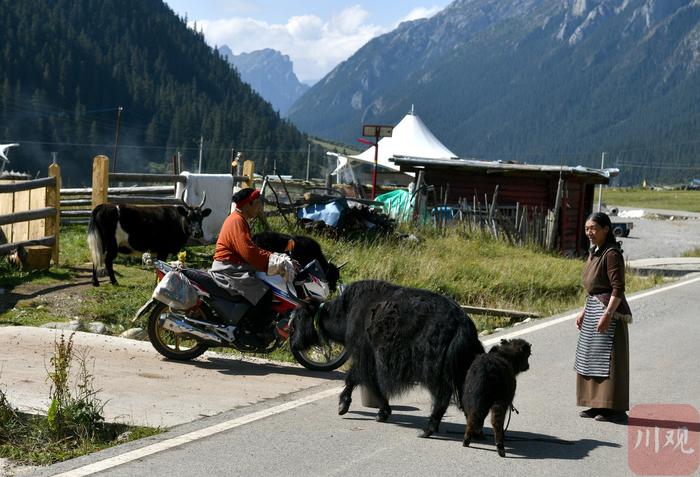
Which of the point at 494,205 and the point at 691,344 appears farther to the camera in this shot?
the point at 494,205

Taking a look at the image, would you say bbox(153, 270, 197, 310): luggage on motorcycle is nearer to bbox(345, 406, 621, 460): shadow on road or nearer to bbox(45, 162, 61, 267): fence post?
bbox(345, 406, 621, 460): shadow on road

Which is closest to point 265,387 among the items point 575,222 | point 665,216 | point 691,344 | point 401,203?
point 691,344

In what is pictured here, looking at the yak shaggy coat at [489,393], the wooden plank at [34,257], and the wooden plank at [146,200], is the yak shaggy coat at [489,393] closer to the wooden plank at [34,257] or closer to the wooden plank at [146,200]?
the wooden plank at [34,257]

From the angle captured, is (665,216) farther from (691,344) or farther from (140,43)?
(140,43)

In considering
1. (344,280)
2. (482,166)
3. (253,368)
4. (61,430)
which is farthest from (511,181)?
(61,430)

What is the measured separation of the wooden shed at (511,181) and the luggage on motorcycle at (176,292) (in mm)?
19107

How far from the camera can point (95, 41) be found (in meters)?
150

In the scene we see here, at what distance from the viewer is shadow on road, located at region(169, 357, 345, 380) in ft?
31.8

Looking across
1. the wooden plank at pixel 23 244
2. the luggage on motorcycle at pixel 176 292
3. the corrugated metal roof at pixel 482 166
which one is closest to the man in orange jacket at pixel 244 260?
the luggage on motorcycle at pixel 176 292

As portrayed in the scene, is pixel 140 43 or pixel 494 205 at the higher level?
pixel 140 43

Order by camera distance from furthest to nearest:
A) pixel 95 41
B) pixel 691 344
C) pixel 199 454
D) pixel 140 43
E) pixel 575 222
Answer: pixel 140 43
pixel 95 41
pixel 575 222
pixel 691 344
pixel 199 454

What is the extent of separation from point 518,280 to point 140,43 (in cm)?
15041

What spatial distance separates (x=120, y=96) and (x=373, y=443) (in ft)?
438

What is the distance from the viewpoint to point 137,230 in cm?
1482
